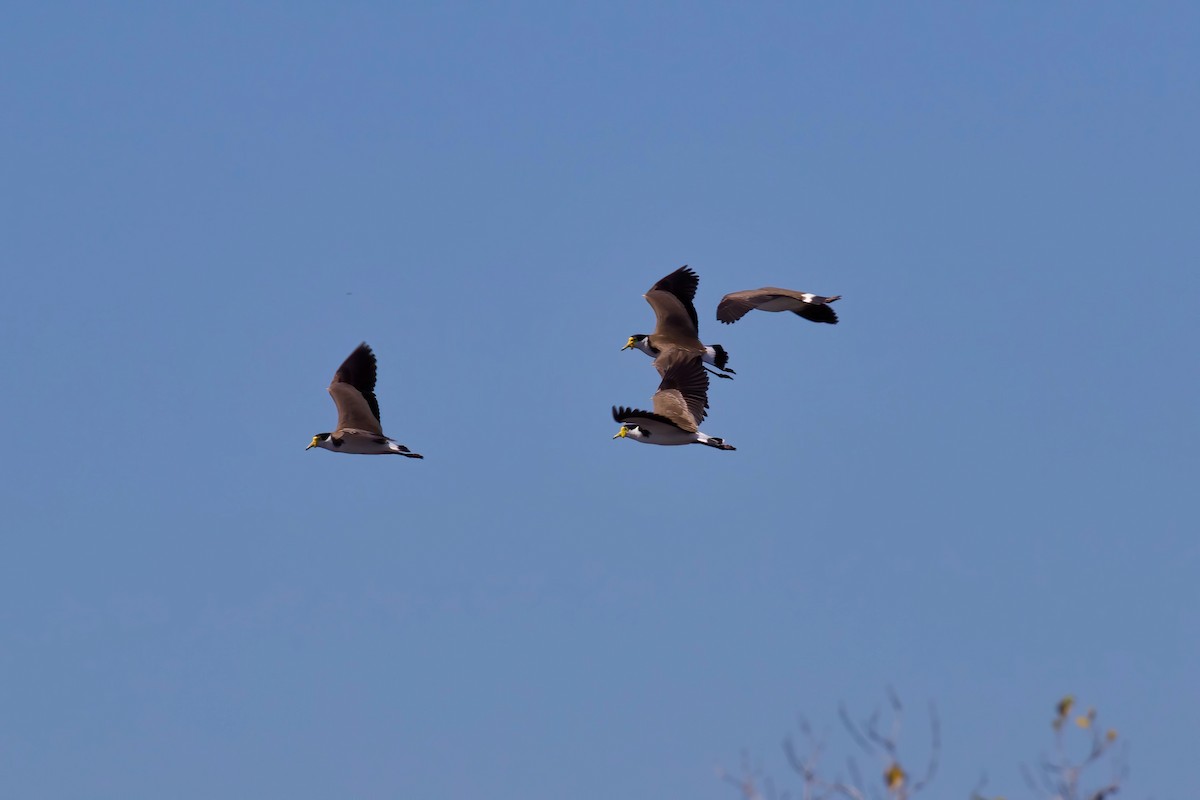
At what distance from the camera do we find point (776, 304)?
4069cm

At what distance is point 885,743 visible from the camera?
12.6m

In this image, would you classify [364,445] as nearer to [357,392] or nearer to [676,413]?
[357,392]

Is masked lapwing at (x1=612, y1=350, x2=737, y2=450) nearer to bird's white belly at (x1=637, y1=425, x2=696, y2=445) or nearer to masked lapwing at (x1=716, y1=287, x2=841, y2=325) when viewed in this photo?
bird's white belly at (x1=637, y1=425, x2=696, y2=445)

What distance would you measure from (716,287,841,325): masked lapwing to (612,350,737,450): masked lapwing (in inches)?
95.4

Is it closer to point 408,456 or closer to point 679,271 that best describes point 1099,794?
point 408,456

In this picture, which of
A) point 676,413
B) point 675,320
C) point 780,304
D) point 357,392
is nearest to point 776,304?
point 780,304

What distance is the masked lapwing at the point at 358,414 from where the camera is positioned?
126ft

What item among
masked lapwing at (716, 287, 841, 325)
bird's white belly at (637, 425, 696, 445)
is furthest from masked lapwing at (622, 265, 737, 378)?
bird's white belly at (637, 425, 696, 445)

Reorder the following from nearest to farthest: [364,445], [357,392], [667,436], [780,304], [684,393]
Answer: [667,436] < [684,393] < [364,445] < [357,392] < [780,304]

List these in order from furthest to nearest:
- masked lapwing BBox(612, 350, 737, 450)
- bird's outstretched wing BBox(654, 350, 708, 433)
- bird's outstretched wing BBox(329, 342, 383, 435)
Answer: bird's outstretched wing BBox(329, 342, 383, 435) → bird's outstretched wing BBox(654, 350, 708, 433) → masked lapwing BBox(612, 350, 737, 450)

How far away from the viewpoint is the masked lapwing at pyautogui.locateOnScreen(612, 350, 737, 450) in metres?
34.8

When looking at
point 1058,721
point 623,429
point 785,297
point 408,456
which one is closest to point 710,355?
point 785,297

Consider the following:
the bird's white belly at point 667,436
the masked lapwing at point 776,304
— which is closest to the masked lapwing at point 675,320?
the masked lapwing at point 776,304

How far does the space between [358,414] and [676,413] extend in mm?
7558
